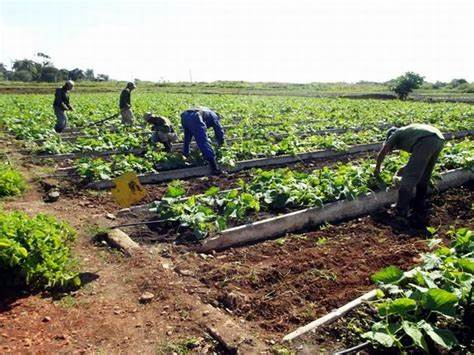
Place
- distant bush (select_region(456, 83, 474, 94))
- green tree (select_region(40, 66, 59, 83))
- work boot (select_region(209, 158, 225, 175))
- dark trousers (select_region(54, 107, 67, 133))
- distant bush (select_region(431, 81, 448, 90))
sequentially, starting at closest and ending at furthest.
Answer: work boot (select_region(209, 158, 225, 175)) < dark trousers (select_region(54, 107, 67, 133)) < distant bush (select_region(456, 83, 474, 94)) < green tree (select_region(40, 66, 59, 83)) < distant bush (select_region(431, 81, 448, 90))

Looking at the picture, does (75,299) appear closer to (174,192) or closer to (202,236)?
(202,236)

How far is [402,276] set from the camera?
12.3ft

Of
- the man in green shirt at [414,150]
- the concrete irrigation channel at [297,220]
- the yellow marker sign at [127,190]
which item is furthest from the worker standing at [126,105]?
the man in green shirt at [414,150]

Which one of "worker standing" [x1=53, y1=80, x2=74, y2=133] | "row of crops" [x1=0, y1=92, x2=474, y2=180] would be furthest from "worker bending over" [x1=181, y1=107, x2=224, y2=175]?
"worker standing" [x1=53, y1=80, x2=74, y2=133]

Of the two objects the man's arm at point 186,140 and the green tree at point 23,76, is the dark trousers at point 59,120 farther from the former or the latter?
the green tree at point 23,76

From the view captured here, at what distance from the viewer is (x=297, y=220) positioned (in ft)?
20.2

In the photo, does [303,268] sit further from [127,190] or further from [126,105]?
[126,105]

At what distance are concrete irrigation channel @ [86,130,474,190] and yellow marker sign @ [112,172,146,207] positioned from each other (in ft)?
9.30

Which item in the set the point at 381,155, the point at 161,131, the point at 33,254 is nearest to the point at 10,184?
the point at 33,254

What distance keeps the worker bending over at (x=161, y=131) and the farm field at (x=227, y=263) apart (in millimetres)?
723

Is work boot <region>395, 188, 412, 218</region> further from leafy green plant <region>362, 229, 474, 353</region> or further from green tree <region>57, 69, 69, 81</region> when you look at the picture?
green tree <region>57, 69, 69, 81</region>

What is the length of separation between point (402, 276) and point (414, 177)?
325cm

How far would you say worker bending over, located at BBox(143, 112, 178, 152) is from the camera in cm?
1016

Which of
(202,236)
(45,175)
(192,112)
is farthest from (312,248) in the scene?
(45,175)
